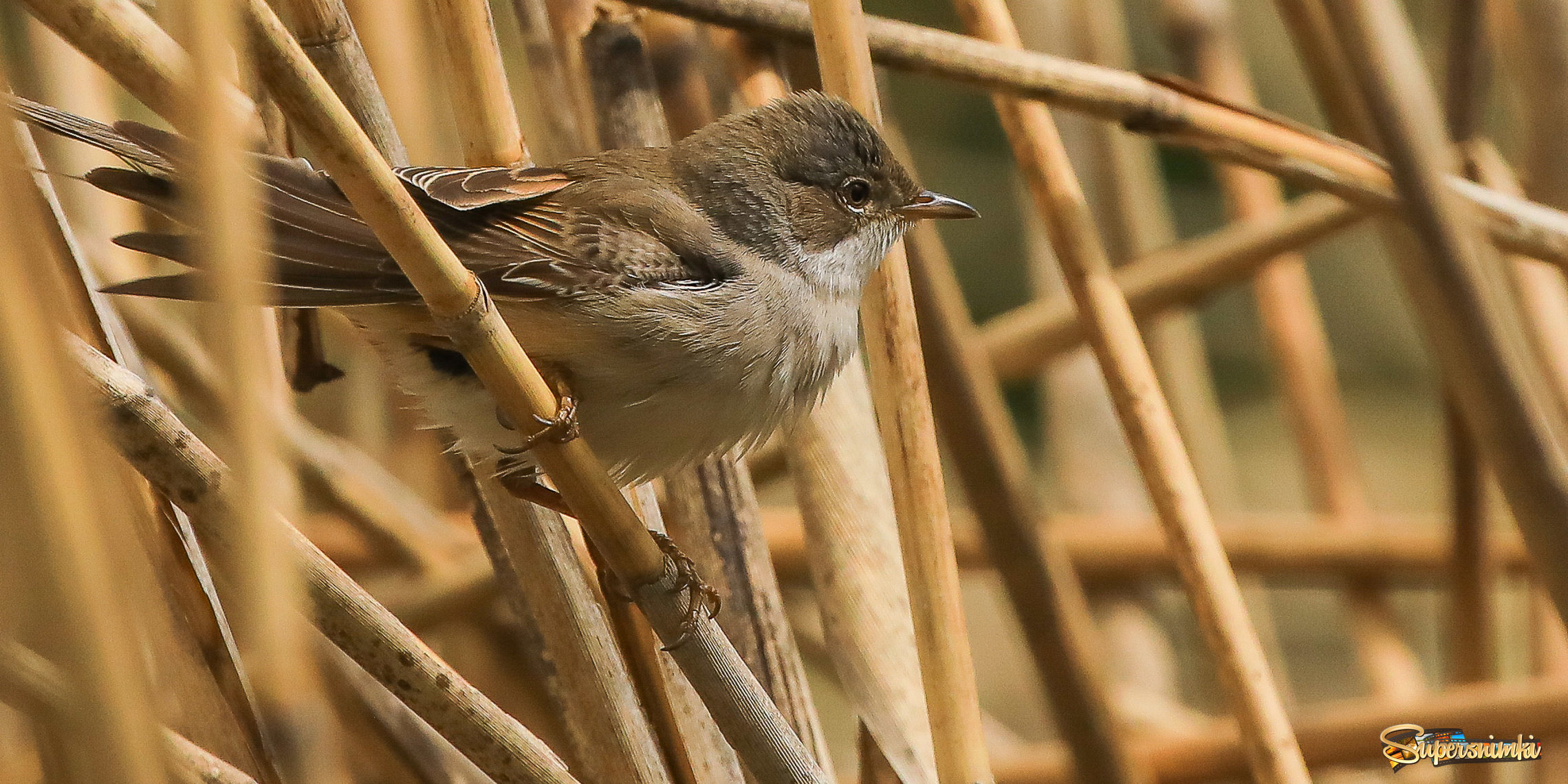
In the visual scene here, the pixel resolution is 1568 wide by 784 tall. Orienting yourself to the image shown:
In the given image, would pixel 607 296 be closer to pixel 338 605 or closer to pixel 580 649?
pixel 580 649

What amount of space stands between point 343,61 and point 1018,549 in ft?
4.58

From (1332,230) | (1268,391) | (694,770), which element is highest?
(1268,391)

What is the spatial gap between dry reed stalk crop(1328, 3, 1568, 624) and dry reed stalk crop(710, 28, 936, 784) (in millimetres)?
860

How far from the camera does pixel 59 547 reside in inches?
30.5

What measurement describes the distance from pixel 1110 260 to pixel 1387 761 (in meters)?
1.79

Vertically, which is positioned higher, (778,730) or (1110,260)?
(1110,260)

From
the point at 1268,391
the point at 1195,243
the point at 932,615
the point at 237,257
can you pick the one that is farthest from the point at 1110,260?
the point at 237,257

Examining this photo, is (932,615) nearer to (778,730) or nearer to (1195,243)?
(778,730)

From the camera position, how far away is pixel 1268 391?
677cm

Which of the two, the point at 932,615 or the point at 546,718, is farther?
the point at 546,718

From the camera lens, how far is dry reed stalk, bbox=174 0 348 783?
0.80 metres

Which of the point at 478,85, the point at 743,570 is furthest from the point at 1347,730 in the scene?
the point at 478,85

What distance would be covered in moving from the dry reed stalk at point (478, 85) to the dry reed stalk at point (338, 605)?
25.3 inches

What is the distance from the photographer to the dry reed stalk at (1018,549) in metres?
2.30
